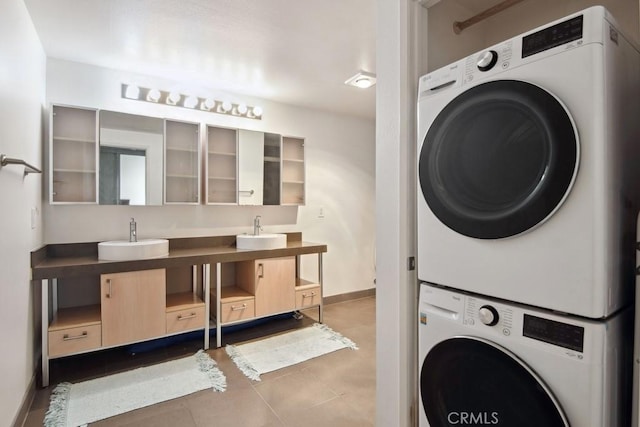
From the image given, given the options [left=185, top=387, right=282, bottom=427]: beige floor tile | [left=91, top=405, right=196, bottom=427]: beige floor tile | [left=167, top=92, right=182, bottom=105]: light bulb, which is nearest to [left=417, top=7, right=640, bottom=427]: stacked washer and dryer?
[left=185, top=387, right=282, bottom=427]: beige floor tile

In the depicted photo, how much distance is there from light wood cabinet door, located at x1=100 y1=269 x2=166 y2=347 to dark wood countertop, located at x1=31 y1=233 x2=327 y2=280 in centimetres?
7

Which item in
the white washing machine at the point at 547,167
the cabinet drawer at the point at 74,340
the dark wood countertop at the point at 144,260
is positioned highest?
the white washing machine at the point at 547,167

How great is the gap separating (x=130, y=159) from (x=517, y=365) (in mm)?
2830

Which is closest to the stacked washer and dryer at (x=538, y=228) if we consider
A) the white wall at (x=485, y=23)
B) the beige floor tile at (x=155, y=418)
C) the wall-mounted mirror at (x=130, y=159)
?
the white wall at (x=485, y=23)

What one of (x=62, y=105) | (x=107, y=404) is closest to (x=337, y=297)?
(x=107, y=404)

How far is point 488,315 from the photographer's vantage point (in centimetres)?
103

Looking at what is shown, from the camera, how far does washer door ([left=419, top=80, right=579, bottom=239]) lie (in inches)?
34.7

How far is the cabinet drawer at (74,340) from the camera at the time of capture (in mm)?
2086

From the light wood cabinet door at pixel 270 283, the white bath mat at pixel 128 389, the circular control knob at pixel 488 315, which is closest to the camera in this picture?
the circular control knob at pixel 488 315

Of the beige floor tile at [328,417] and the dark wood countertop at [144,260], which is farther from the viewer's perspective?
the dark wood countertop at [144,260]

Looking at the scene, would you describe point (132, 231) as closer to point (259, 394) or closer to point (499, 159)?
point (259, 394)

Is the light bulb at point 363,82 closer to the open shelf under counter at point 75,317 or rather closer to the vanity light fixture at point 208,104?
the vanity light fixture at point 208,104

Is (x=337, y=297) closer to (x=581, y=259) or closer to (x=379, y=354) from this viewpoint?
(x=379, y=354)

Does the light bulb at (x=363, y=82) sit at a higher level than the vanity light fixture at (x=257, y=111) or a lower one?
higher
